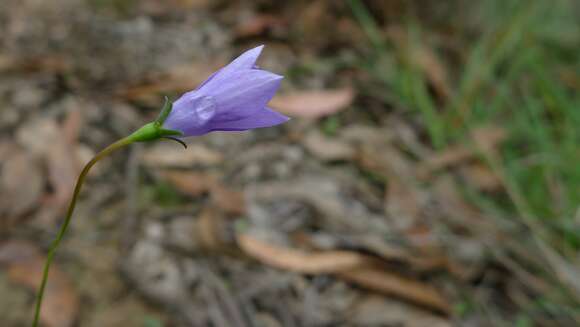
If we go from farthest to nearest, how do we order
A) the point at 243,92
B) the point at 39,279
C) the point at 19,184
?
1. the point at 19,184
2. the point at 39,279
3. the point at 243,92

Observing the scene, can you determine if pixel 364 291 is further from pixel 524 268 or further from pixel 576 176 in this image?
pixel 576 176

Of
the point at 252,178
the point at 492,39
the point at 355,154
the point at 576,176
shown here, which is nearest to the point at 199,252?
the point at 252,178

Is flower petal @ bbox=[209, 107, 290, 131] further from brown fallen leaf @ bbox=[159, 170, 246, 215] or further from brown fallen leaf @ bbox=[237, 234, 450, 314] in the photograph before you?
brown fallen leaf @ bbox=[159, 170, 246, 215]

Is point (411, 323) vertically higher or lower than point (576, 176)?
lower

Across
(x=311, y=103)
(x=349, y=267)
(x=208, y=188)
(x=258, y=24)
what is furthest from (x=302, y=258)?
(x=258, y=24)

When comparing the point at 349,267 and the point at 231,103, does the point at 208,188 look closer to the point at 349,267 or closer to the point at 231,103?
the point at 349,267
